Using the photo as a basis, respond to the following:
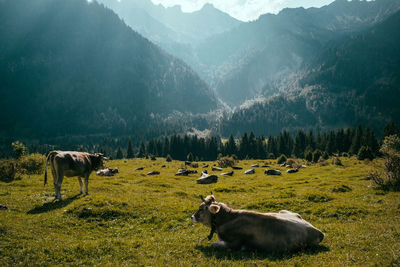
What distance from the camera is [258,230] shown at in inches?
384

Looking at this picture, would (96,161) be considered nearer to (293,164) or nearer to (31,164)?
(31,164)

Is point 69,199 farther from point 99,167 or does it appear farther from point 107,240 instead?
point 107,240

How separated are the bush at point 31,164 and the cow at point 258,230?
3506 cm

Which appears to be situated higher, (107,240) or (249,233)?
(249,233)

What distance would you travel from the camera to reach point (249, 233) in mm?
9836

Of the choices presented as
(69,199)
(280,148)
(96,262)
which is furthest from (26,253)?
(280,148)

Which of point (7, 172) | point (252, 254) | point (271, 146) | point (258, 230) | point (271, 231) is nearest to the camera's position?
point (252, 254)

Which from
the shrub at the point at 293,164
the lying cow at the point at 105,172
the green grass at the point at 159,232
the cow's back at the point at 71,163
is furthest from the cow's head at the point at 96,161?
the shrub at the point at 293,164

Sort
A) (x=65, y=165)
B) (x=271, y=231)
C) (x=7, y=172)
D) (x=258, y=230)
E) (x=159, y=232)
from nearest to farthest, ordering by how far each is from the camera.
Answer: (x=271, y=231)
(x=258, y=230)
(x=159, y=232)
(x=65, y=165)
(x=7, y=172)

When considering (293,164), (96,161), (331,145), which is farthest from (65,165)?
(331,145)

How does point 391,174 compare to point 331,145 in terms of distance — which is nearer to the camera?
point 391,174

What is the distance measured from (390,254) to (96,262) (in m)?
12.0

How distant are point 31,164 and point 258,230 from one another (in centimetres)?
3782

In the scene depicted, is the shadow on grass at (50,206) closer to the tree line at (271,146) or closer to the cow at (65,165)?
the cow at (65,165)
